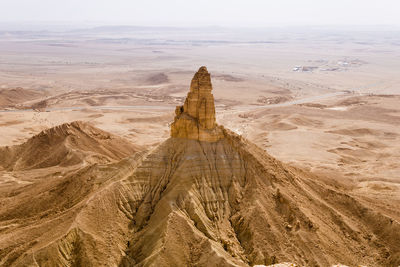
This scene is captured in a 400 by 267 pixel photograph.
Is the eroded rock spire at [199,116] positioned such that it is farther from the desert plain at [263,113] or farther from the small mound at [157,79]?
the small mound at [157,79]

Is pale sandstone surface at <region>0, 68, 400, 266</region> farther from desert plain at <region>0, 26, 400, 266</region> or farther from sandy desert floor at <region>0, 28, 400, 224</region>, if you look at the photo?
sandy desert floor at <region>0, 28, 400, 224</region>

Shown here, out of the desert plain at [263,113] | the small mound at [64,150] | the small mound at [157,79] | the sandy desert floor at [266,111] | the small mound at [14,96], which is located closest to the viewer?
the small mound at [64,150]

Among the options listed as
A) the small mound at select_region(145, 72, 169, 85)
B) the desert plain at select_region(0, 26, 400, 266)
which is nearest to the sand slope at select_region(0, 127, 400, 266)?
the desert plain at select_region(0, 26, 400, 266)

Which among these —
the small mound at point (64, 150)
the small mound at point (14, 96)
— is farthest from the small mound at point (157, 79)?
the small mound at point (64, 150)

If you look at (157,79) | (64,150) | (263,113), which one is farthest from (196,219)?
(157,79)

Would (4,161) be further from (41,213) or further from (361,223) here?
(361,223)

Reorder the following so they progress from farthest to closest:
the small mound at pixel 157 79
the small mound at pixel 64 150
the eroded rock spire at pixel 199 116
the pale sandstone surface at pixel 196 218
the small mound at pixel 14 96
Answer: the small mound at pixel 157 79
the small mound at pixel 14 96
the small mound at pixel 64 150
the eroded rock spire at pixel 199 116
the pale sandstone surface at pixel 196 218
